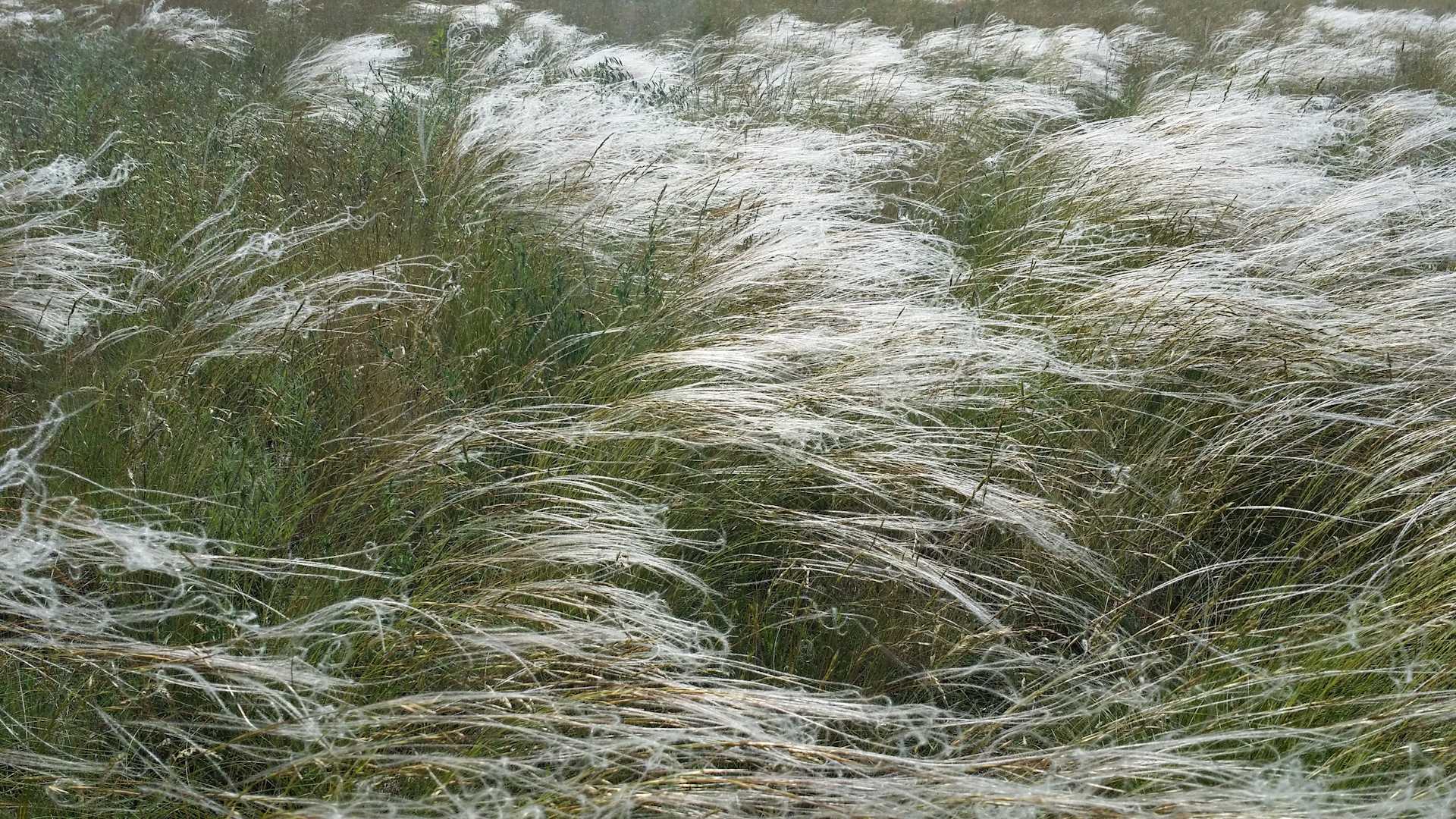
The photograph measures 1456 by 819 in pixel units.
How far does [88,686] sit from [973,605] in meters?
1.20

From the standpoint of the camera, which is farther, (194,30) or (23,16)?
(23,16)

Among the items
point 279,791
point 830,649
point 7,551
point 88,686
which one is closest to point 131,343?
point 7,551

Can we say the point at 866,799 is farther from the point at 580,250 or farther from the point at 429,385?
the point at 580,250

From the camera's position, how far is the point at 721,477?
184 cm

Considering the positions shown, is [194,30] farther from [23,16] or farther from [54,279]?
[54,279]

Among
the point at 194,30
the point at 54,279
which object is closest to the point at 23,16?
the point at 194,30

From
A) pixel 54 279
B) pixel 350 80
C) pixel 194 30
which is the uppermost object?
pixel 194 30

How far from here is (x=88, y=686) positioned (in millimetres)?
1279

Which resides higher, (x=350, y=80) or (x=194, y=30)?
(x=194, y=30)

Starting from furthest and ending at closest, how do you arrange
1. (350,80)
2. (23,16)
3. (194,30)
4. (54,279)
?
(23,16), (194,30), (350,80), (54,279)

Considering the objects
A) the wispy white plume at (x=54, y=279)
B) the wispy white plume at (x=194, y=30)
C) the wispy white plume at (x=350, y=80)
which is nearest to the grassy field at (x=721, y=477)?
the wispy white plume at (x=54, y=279)

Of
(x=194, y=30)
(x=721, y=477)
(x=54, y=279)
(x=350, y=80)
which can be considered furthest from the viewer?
(x=194, y=30)

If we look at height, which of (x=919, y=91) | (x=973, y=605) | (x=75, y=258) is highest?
(x=919, y=91)

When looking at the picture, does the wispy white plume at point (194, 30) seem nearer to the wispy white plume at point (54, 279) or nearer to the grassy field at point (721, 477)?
the grassy field at point (721, 477)
